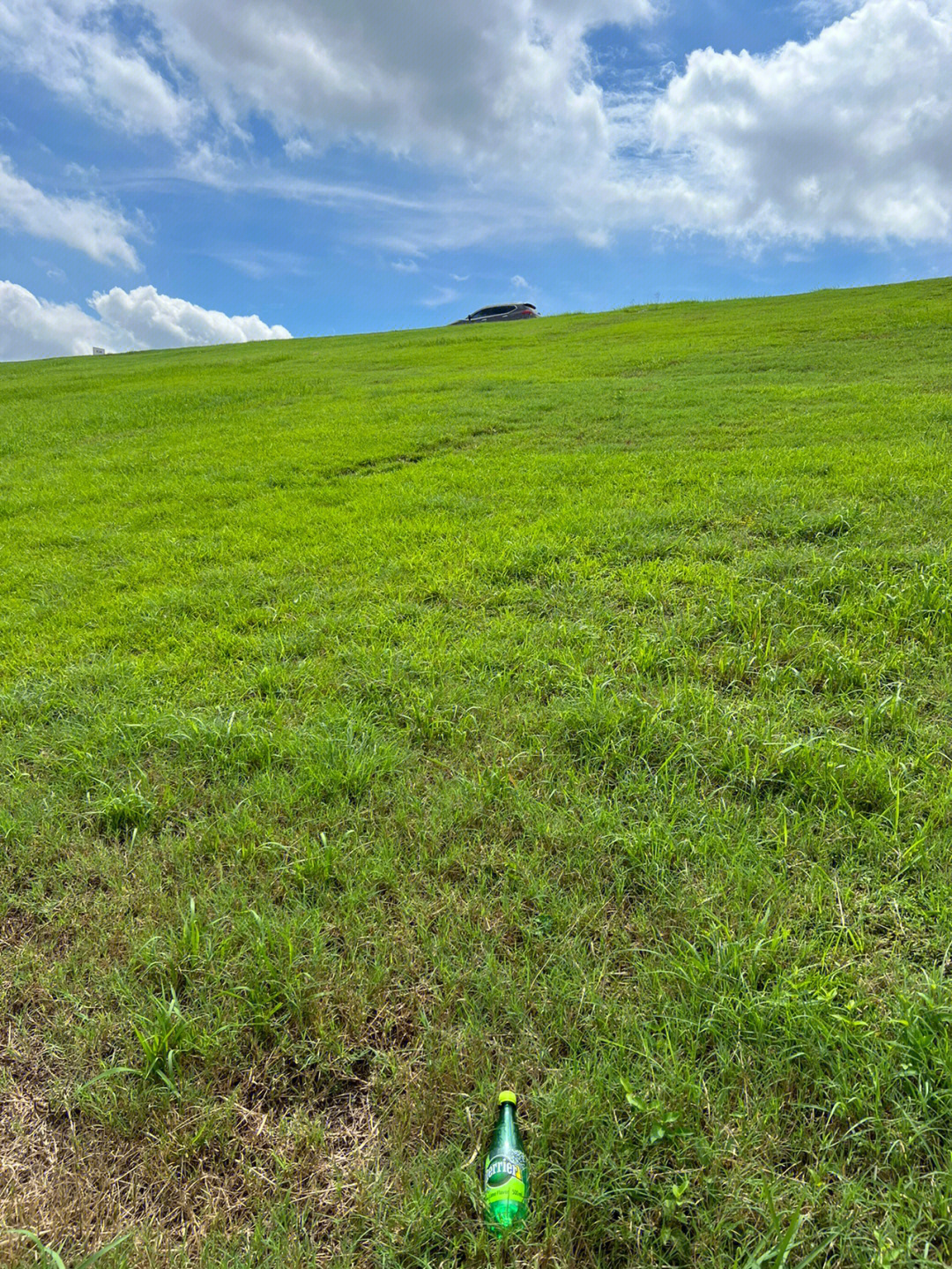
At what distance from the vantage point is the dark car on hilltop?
37.0 m

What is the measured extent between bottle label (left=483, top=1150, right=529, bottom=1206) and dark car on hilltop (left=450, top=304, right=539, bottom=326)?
3993cm

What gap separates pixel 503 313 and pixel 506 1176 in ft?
135

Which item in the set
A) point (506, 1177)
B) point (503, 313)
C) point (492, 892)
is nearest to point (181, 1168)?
point (506, 1177)

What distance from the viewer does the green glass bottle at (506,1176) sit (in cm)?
159

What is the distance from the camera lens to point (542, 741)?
3.26 metres

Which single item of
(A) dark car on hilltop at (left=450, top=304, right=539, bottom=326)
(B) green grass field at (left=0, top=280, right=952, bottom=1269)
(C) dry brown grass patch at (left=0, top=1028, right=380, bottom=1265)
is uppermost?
(A) dark car on hilltop at (left=450, top=304, right=539, bottom=326)

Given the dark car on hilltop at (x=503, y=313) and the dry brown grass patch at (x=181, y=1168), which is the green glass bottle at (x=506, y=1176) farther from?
the dark car on hilltop at (x=503, y=313)

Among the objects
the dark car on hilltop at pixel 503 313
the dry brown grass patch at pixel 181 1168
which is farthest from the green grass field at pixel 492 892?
the dark car on hilltop at pixel 503 313

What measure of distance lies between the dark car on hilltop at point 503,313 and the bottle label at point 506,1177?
3993 centimetres

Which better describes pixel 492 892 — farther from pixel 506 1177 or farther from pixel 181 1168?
pixel 181 1168

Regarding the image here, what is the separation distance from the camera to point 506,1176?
64.9 inches

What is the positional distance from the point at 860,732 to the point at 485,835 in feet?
6.25

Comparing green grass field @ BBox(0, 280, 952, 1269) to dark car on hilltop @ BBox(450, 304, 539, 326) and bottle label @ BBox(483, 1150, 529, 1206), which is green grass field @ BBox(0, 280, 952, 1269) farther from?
dark car on hilltop @ BBox(450, 304, 539, 326)

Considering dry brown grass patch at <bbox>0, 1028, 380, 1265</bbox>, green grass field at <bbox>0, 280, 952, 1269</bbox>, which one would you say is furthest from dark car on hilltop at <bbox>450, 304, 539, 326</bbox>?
dry brown grass patch at <bbox>0, 1028, 380, 1265</bbox>
